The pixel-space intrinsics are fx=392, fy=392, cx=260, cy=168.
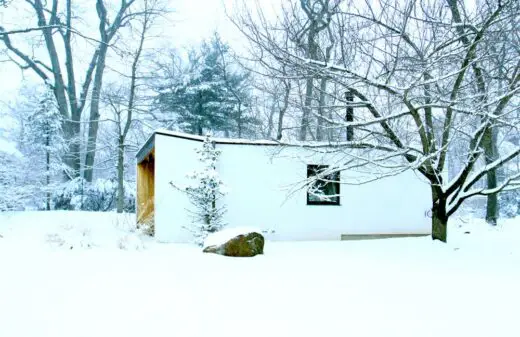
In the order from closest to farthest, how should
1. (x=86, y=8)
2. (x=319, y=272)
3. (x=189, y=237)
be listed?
(x=319, y=272)
(x=189, y=237)
(x=86, y=8)

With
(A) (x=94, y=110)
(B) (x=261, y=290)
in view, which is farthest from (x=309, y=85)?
(A) (x=94, y=110)

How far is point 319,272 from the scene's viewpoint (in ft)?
16.4

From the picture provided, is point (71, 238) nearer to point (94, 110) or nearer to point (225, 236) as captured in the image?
point (225, 236)

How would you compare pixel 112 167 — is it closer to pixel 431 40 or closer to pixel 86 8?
pixel 86 8

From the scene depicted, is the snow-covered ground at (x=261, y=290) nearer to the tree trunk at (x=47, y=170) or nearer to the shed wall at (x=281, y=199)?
the shed wall at (x=281, y=199)

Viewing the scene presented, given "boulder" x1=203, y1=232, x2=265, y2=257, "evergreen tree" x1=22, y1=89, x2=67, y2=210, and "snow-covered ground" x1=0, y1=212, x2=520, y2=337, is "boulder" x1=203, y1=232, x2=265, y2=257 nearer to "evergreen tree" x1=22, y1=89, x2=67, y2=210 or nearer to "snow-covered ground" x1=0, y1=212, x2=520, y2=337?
"snow-covered ground" x1=0, y1=212, x2=520, y2=337

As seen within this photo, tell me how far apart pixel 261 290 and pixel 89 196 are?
1387cm

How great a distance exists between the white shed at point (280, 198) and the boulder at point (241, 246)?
1661mm

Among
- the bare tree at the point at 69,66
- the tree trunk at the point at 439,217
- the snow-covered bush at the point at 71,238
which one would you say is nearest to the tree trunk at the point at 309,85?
the tree trunk at the point at 439,217

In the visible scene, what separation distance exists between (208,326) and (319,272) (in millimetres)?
2346

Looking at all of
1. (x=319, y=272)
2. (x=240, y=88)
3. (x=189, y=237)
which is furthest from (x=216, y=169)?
(x=240, y=88)

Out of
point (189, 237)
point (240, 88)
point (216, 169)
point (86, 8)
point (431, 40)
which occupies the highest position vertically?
point (86, 8)

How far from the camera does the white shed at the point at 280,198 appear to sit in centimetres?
822

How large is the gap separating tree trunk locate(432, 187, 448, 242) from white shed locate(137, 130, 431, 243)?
1.75 m
